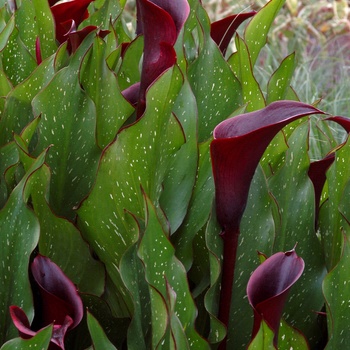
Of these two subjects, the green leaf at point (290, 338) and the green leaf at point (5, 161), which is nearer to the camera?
the green leaf at point (290, 338)

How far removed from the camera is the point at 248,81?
979mm

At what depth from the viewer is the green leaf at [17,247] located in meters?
0.78

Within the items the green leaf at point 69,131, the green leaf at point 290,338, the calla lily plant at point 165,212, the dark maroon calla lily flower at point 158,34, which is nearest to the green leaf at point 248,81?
the calla lily plant at point 165,212

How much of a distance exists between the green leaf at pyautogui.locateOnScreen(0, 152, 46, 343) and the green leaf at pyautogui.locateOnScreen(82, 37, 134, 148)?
15cm

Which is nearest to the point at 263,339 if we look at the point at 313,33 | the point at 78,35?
the point at 78,35

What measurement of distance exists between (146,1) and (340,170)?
303mm

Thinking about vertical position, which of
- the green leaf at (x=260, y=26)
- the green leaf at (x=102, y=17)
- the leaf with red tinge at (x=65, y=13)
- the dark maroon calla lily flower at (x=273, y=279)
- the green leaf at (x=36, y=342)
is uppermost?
the leaf with red tinge at (x=65, y=13)

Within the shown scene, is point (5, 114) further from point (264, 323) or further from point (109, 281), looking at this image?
point (264, 323)

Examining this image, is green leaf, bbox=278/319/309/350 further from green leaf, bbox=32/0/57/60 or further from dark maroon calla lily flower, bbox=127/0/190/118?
green leaf, bbox=32/0/57/60

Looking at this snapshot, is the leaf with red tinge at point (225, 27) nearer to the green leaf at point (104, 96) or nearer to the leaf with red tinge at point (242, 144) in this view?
the green leaf at point (104, 96)

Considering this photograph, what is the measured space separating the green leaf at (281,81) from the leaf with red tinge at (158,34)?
194 millimetres

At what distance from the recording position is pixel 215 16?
4094 millimetres

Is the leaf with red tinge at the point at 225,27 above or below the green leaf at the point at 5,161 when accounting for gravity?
below

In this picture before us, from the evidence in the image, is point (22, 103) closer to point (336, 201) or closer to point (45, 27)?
point (45, 27)
